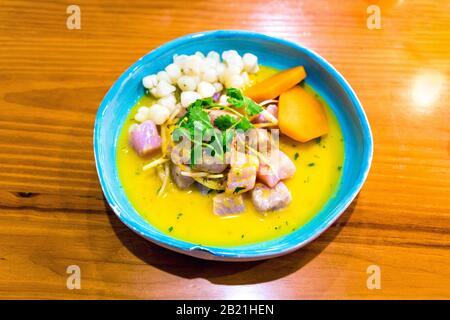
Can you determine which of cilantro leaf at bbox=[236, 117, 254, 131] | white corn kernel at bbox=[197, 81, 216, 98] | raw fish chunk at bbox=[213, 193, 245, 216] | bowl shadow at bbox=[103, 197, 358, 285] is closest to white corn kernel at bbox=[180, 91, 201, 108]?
white corn kernel at bbox=[197, 81, 216, 98]

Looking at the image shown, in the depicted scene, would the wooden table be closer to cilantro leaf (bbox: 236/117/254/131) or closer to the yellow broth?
the yellow broth

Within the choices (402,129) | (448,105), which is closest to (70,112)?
(402,129)

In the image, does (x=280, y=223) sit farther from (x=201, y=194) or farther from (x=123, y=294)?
(x=123, y=294)

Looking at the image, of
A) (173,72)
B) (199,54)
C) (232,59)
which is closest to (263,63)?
(232,59)

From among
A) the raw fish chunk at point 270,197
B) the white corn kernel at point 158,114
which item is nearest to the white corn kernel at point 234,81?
the white corn kernel at point 158,114

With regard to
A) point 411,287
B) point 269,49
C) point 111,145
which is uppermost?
point 269,49

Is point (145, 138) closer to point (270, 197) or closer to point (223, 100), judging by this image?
point (223, 100)
